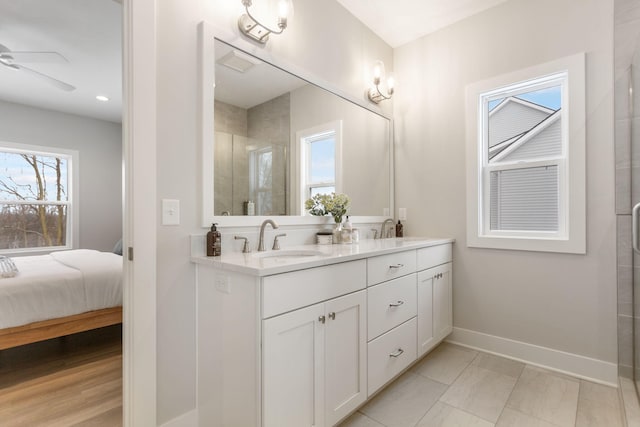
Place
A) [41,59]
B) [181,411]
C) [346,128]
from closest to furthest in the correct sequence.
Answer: [181,411] → [346,128] → [41,59]

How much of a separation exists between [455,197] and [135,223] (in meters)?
2.37

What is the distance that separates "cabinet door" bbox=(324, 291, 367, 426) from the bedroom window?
203 inches

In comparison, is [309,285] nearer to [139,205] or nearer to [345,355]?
[345,355]

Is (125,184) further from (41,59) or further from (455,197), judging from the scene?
(41,59)

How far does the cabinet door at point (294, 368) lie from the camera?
1228mm

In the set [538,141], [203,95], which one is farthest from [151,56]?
[538,141]

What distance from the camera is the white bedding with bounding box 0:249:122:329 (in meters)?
2.24

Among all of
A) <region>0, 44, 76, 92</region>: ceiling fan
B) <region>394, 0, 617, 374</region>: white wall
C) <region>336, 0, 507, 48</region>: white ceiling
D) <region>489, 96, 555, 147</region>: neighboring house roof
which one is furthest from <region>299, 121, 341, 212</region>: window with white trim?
<region>0, 44, 76, 92</region>: ceiling fan

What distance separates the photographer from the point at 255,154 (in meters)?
1.90

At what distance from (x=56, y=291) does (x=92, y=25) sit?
219 cm

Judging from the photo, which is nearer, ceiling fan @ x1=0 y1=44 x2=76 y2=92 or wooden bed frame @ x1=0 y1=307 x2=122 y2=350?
wooden bed frame @ x1=0 y1=307 x2=122 y2=350

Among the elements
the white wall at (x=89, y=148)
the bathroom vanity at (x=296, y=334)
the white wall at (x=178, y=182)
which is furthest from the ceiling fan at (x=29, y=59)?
the bathroom vanity at (x=296, y=334)

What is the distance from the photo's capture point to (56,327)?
2.39m

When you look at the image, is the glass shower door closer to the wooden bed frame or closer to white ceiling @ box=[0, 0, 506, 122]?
white ceiling @ box=[0, 0, 506, 122]
